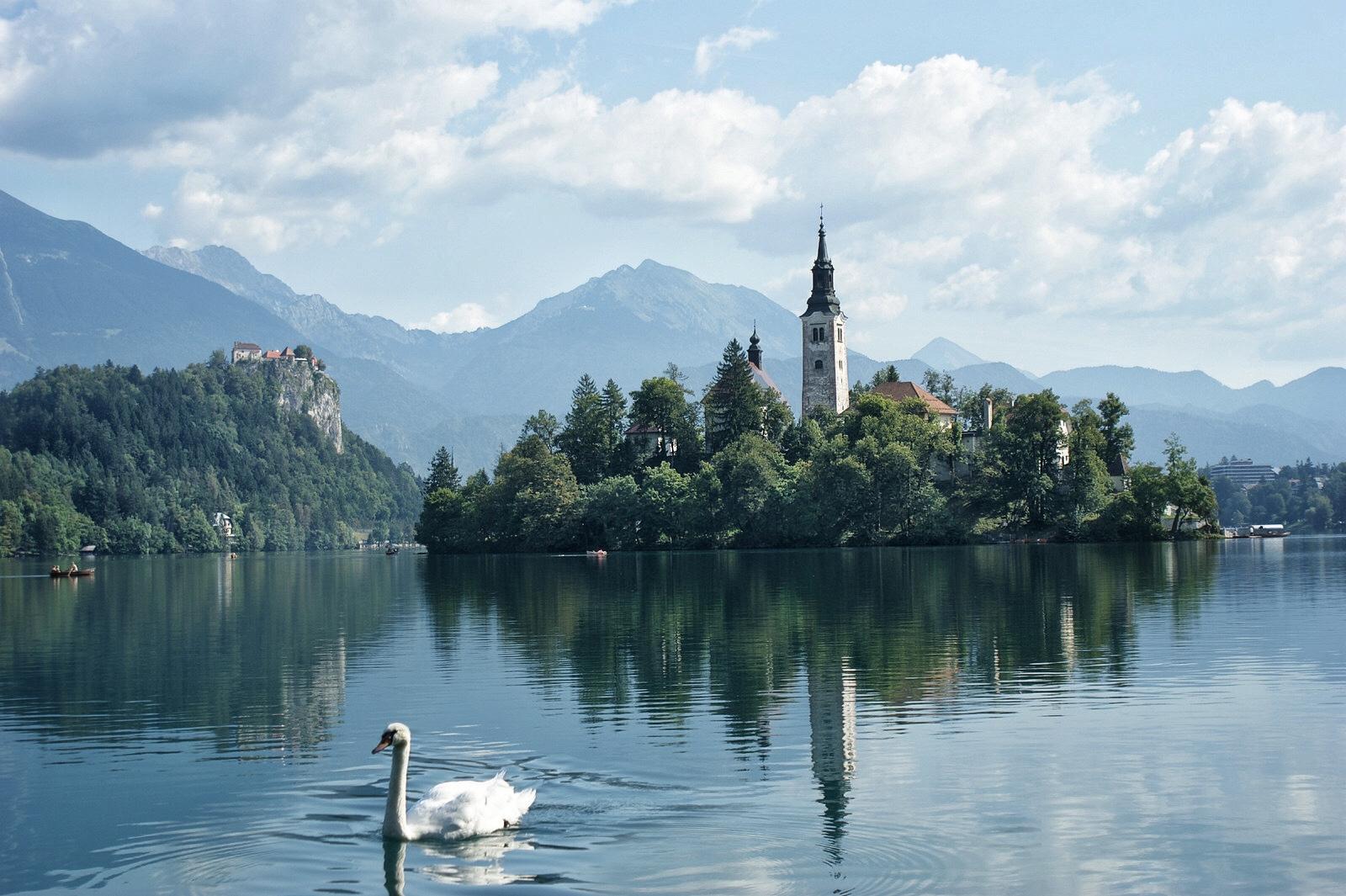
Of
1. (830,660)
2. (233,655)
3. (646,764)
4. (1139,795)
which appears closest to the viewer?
(1139,795)

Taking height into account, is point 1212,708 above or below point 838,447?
below

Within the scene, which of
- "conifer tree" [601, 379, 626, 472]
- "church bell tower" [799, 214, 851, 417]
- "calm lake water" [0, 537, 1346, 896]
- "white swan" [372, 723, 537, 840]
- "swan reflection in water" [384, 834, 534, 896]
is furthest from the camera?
"church bell tower" [799, 214, 851, 417]

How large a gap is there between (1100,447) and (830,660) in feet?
372

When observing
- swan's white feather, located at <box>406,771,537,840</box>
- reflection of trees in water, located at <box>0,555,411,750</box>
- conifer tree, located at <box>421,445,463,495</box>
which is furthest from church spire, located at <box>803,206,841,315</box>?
swan's white feather, located at <box>406,771,537,840</box>

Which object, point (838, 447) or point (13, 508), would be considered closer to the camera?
point (838, 447)

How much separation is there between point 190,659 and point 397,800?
2565 centimetres

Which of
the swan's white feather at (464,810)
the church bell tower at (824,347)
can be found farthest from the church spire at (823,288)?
the swan's white feather at (464,810)

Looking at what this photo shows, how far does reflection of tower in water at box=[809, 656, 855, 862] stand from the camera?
60.8 ft

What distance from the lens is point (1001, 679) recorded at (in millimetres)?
31359

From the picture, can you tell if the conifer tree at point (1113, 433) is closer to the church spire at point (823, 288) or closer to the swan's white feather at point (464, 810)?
the church spire at point (823, 288)

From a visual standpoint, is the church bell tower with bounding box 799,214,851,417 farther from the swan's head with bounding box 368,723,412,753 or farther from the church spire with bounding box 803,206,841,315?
the swan's head with bounding box 368,723,412,753

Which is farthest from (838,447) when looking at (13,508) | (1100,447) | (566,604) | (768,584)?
(13,508)

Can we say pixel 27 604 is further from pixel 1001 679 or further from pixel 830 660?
pixel 1001 679

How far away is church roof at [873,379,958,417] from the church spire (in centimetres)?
1376
